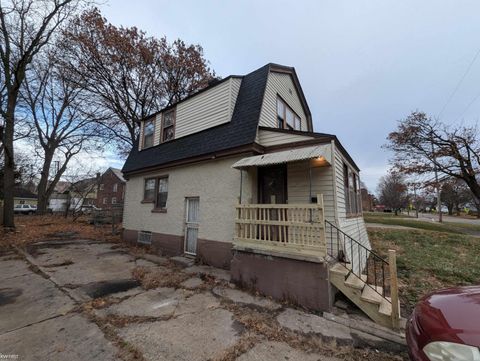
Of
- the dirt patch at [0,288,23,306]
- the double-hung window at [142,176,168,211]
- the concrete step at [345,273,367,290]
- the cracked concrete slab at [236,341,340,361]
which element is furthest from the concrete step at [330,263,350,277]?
the double-hung window at [142,176,168,211]

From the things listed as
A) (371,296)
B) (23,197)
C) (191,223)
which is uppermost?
(23,197)

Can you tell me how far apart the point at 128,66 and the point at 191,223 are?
472 inches

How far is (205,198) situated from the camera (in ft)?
23.2

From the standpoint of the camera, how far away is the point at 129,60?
1350cm

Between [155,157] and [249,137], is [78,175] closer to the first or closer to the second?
[155,157]

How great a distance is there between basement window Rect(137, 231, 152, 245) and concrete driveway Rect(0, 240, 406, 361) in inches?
128

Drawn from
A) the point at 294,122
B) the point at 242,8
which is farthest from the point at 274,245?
the point at 242,8

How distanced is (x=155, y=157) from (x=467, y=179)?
22793 millimetres

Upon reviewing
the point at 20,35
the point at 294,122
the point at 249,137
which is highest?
the point at 20,35

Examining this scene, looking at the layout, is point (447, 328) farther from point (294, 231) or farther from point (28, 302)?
point (28, 302)

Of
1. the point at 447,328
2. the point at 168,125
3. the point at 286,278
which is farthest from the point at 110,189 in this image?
the point at 447,328

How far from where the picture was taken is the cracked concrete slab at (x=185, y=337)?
274 centimetres

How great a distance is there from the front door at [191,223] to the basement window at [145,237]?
229cm

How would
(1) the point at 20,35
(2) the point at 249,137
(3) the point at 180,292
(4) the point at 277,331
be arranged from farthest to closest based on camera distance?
1. (1) the point at 20,35
2. (2) the point at 249,137
3. (3) the point at 180,292
4. (4) the point at 277,331
